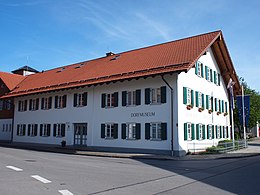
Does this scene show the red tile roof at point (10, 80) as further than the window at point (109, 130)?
Yes

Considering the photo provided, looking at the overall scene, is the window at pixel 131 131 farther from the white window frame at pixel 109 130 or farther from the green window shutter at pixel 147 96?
the green window shutter at pixel 147 96

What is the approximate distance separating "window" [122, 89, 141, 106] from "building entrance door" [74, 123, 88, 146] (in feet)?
17.3

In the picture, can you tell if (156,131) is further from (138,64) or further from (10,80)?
(10,80)

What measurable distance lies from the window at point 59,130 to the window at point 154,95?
34.1 feet

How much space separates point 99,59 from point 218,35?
562 inches

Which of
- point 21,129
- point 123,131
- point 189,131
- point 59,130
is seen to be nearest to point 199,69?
point 189,131

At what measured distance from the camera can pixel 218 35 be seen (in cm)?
2633

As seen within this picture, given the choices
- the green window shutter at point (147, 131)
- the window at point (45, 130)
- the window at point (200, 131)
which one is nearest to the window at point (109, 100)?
the green window shutter at point (147, 131)

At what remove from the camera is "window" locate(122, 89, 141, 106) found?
23.3 meters

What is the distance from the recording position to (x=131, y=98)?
24000mm

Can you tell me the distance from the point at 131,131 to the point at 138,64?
5926mm

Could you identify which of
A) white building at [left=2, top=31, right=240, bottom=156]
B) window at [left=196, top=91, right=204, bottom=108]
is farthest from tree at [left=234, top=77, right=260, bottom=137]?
window at [left=196, top=91, right=204, bottom=108]

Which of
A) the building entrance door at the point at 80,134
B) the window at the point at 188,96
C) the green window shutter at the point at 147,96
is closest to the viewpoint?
the window at the point at 188,96

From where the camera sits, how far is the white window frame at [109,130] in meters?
24.8
